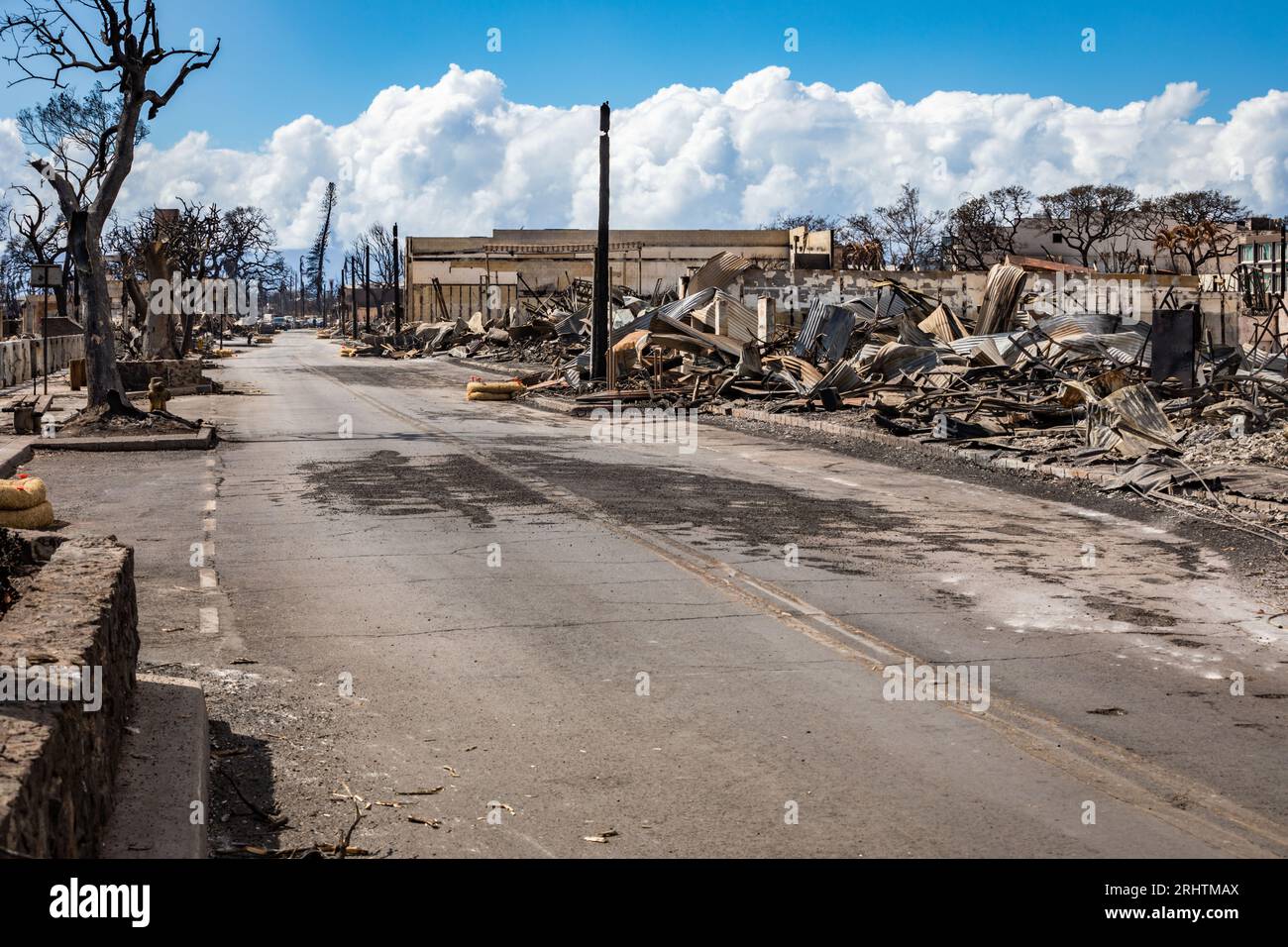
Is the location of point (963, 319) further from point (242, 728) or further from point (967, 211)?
point (967, 211)

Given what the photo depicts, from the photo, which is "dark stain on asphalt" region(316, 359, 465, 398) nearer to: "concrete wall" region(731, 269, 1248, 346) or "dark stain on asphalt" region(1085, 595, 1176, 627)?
"concrete wall" region(731, 269, 1248, 346)

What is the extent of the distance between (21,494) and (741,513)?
640 cm

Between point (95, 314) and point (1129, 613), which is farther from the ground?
point (95, 314)

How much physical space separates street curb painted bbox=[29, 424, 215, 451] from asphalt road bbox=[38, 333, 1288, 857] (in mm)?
5092

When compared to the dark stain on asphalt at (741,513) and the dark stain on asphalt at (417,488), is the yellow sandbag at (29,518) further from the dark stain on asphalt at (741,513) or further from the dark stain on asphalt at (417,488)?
the dark stain on asphalt at (741,513)

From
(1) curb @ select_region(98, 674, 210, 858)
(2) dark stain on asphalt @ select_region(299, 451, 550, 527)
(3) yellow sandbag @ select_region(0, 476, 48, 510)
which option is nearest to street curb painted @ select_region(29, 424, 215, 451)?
(2) dark stain on asphalt @ select_region(299, 451, 550, 527)

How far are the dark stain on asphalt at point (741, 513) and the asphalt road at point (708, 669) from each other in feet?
0.23

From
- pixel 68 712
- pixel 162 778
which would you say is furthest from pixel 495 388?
pixel 68 712

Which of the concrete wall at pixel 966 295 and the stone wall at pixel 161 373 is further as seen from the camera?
the concrete wall at pixel 966 295

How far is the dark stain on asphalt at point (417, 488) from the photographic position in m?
13.6

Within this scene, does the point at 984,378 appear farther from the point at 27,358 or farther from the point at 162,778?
the point at 27,358

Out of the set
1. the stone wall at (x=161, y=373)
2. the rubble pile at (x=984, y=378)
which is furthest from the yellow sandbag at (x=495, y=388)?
the stone wall at (x=161, y=373)

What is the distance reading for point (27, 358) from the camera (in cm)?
3681

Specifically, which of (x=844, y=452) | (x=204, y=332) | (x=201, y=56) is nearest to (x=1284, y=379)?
(x=844, y=452)
